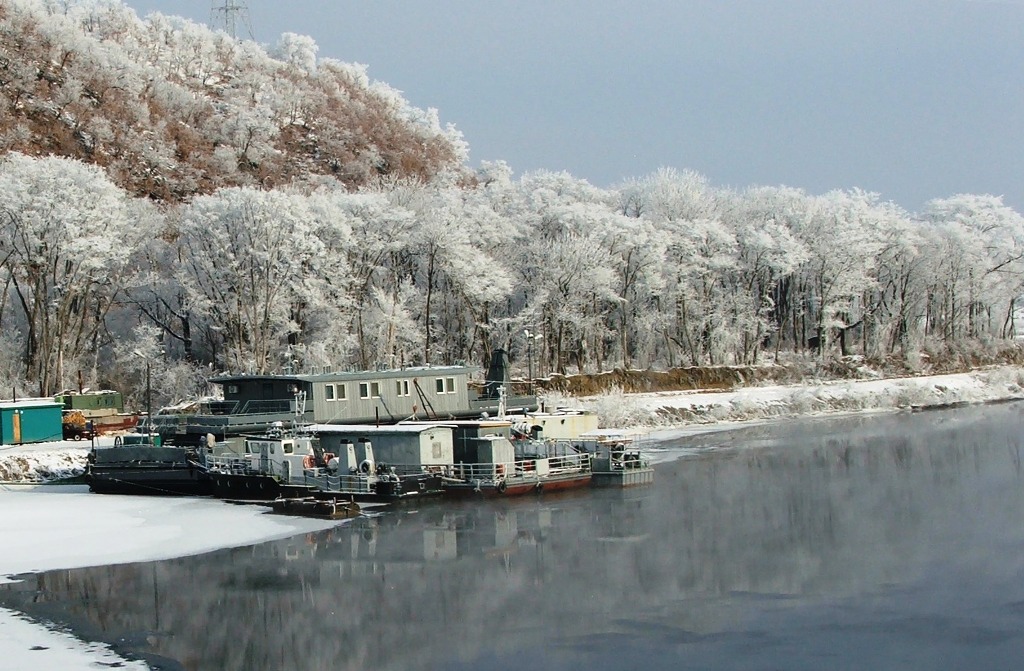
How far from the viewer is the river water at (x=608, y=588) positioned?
23.1m

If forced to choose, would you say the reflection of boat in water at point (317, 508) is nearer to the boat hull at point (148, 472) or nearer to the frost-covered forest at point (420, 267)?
the boat hull at point (148, 472)

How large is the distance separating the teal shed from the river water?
23621 mm

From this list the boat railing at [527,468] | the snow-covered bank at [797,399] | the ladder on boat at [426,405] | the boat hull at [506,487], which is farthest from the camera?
the snow-covered bank at [797,399]

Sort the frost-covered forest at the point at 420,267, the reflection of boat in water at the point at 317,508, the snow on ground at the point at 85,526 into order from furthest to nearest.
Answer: the frost-covered forest at the point at 420,267
the reflection of boat in water at the point at 317,508
the snow on ground at the point at 85,526

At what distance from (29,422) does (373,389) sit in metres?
16.7

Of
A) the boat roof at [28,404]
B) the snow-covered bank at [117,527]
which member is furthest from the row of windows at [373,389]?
the boat roof at [28,404]

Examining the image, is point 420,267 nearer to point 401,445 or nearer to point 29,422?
point 29,422

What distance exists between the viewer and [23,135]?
118m

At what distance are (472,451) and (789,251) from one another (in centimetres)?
5568

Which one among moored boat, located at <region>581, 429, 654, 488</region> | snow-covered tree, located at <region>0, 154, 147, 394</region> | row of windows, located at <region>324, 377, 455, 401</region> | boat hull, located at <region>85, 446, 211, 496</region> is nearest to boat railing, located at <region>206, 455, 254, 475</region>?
boat hull, located at <region>85, 446, 211, 496</region>

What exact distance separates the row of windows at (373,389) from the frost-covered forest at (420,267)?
10176 millimetres

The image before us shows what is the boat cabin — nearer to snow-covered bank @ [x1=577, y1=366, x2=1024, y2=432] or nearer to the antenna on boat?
the antenna on boat

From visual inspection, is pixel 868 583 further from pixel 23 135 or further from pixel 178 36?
pixel 178 36

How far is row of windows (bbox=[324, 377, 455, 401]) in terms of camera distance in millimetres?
52812
